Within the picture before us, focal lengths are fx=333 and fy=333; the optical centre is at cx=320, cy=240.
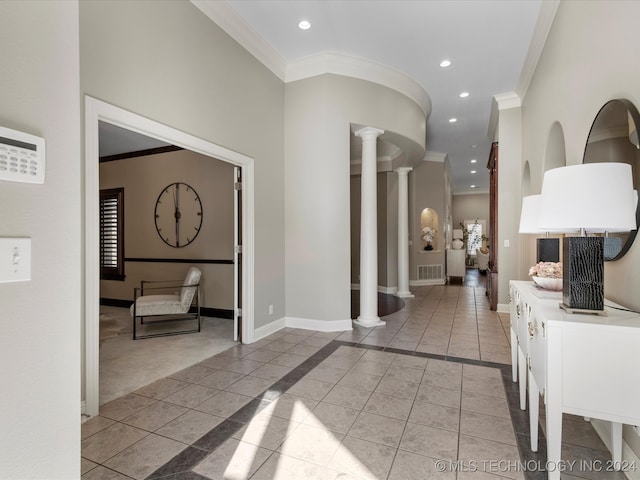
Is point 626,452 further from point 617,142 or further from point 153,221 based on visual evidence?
point 153,221

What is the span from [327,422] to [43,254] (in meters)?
1.99

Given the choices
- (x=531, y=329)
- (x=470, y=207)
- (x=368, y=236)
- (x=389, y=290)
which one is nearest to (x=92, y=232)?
(x=531, y=329)

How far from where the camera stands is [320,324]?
4.55 meters

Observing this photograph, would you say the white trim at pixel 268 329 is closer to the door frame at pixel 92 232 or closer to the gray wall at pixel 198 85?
the gray wall at pixel 198 85

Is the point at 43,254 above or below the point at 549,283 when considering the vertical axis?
above

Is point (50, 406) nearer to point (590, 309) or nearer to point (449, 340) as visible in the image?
point (590, 309)

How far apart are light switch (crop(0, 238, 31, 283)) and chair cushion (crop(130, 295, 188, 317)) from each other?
12.7 ft

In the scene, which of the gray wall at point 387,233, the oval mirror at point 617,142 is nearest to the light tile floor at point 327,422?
the oval mirror at point 617,142

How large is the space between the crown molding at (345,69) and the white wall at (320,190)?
0.09m

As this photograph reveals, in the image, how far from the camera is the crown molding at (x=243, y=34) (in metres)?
3.32

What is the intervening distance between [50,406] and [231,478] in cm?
112

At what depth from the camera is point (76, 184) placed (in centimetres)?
114

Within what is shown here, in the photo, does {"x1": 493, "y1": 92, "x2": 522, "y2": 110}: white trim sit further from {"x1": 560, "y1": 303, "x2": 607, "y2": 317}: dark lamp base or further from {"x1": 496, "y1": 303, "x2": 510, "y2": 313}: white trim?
{"x1": 560, "y1": 303, "x2": 607, "y2": 317}: dark lamp base

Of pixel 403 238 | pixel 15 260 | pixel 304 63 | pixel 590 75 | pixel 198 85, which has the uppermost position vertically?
pixel 304 63
